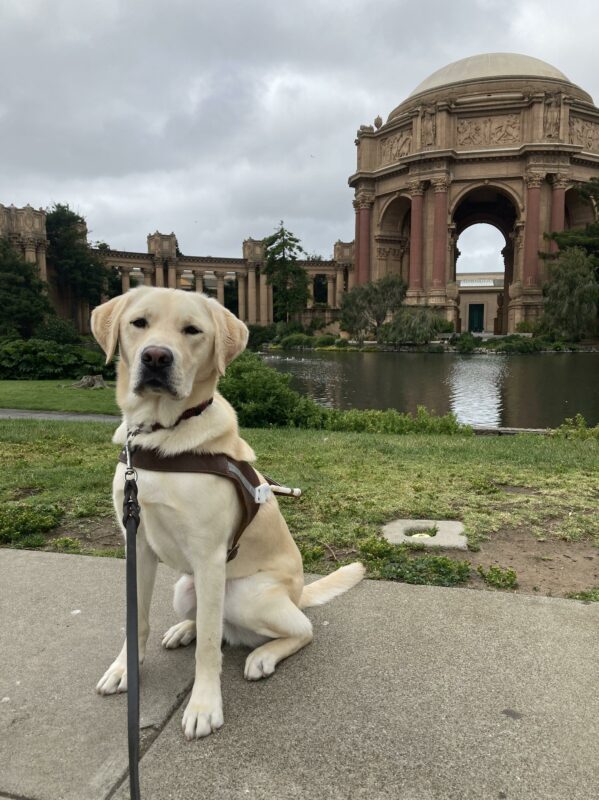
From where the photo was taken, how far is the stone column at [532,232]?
57.6 meters

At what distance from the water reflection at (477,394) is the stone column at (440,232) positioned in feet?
102

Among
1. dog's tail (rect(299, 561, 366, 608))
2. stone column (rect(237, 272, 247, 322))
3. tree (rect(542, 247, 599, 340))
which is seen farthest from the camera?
stone column (rect(237, 272, 247, 322))

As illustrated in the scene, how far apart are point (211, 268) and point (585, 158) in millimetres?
53440

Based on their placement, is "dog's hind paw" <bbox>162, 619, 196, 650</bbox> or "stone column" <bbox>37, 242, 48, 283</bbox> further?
"stone column" <bbox>37, 242, 48, 283</bbox>

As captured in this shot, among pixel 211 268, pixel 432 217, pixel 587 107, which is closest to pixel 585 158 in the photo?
pixel 587 107

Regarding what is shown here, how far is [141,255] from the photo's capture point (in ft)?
275

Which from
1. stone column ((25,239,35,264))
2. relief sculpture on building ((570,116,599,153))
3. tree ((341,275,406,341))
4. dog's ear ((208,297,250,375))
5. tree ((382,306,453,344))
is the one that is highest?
relief sculpture on building ((570,116,599,153))

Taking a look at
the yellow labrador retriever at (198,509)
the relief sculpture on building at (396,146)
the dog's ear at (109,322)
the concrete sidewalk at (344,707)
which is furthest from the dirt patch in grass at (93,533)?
the relief sculpture on building at (396,146)

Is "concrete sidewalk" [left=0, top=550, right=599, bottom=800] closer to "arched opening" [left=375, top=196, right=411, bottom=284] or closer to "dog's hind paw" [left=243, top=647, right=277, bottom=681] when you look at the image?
"dog's hind paw" [left=243, top=647, right=277, bottom=681]

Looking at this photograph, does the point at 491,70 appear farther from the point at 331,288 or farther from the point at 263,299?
the point at 263,299

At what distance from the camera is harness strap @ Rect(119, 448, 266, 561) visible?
7.25ft

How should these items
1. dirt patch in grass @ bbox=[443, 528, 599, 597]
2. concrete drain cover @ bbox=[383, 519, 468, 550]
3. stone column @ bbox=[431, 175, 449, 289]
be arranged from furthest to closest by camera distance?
stone column @ bbox=[431, 175, 449, 289], concrete drain cover @ bbox=[383, 519, 468, 550], dirt patch in grass @ bbox=[443, 528, 599, 597]

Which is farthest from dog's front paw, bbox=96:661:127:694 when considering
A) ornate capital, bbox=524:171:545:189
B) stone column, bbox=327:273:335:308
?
stone column, bbox=327:273:335:308

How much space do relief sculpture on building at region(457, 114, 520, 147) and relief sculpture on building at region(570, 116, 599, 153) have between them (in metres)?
5.74
